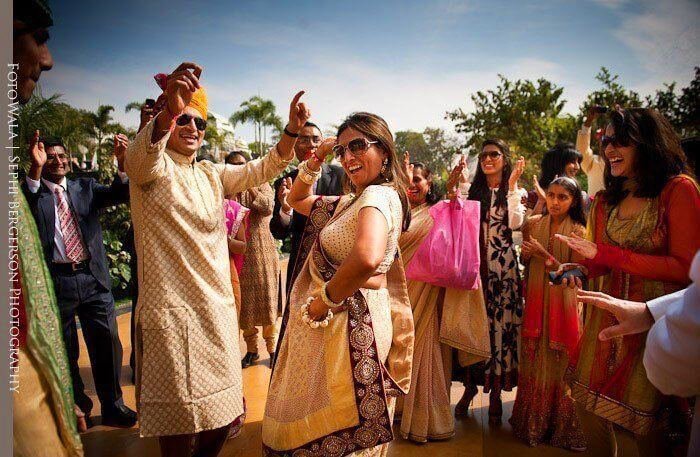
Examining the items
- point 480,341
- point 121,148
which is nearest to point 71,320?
point 121,148

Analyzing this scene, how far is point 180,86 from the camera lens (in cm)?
188

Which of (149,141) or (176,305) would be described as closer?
(149,141)

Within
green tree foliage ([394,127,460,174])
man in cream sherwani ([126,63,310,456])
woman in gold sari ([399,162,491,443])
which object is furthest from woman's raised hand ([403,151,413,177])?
green tree foliage ([394,127,460,174])

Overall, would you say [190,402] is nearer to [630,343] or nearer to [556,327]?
[630,343]

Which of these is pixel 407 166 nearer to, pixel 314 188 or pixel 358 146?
pixel 314 188

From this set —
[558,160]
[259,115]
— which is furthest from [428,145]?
[558,160]

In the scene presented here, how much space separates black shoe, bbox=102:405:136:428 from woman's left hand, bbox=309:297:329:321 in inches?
89.2

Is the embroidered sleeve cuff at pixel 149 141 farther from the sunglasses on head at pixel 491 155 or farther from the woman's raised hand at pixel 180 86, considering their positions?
the sunglasses on head at pixel 491 155

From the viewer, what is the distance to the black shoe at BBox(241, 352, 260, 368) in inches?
178

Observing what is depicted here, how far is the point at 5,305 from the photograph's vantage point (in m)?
1.25

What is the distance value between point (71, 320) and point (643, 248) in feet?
11.8

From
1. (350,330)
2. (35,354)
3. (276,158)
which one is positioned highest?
(276,158)

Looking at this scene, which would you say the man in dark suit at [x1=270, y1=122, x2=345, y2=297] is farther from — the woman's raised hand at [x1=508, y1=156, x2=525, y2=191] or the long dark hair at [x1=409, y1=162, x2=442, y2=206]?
the woman's raised hand at [x1=508, y1=156, x2=525, y2=191]

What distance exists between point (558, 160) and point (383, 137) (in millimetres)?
2960
